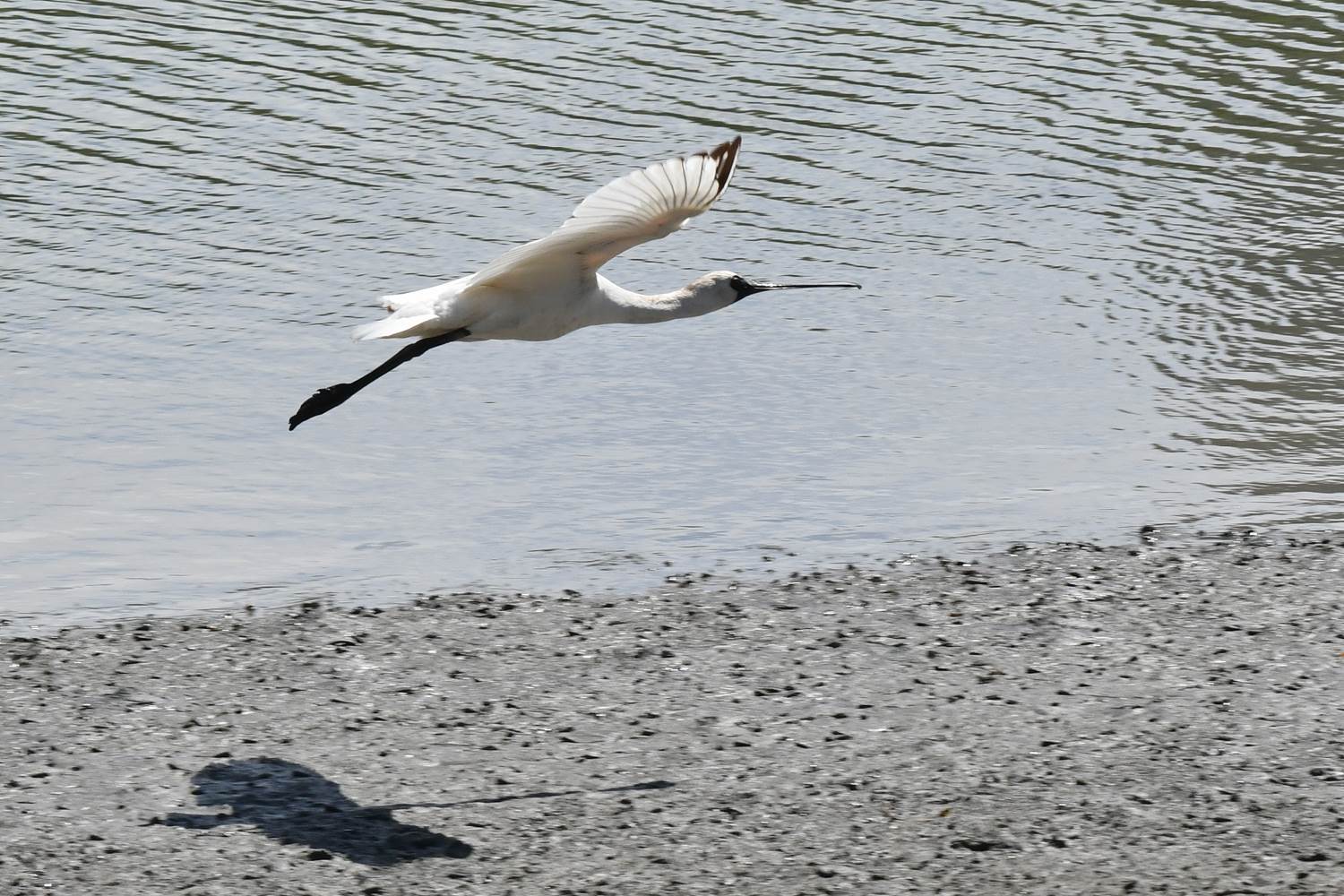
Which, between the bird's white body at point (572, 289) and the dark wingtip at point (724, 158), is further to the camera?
the bird's white body at point (572, 289)

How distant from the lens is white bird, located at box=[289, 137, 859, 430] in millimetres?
7957

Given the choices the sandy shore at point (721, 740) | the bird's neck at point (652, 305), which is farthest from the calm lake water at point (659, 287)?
the bird's neck at point (652, 305)

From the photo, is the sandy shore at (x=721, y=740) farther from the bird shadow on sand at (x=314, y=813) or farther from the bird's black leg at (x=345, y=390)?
the bird's black leg at (x=345, y=390)

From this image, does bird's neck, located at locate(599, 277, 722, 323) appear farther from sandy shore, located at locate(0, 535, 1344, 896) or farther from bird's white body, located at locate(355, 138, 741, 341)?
sandy shore, located at locate(0, 535, 1344, 896)

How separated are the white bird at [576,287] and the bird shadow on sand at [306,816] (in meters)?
1.72

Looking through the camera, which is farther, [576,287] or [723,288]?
[723,288]

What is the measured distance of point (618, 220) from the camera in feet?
27.1

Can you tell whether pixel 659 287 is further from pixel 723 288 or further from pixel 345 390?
pixel 345 390

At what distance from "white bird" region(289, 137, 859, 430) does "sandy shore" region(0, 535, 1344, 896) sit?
1.19m

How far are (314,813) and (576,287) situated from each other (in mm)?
2667

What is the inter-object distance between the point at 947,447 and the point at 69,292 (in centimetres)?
549

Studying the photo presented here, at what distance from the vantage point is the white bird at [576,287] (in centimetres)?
796

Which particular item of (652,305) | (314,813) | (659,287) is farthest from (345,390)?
(659,287)

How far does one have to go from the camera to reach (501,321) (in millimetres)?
9078
